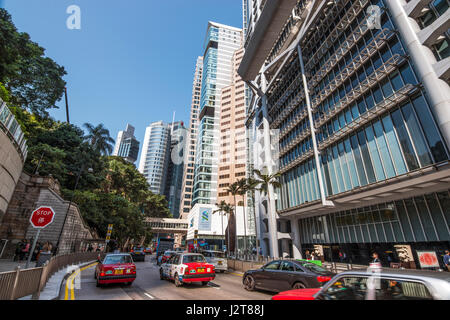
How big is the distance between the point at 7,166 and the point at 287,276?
25.1 m

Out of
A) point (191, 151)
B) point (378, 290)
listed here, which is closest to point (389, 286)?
point (378, 290)

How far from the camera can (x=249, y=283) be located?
1028 cm

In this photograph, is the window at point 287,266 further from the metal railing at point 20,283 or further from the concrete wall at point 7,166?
the concrete wall at point 7,166

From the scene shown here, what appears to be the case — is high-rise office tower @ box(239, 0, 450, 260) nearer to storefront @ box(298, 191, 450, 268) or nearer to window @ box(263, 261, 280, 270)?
storefront @ box(298, 191, 450, 268)

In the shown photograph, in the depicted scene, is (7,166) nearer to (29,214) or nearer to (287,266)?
(29,214)

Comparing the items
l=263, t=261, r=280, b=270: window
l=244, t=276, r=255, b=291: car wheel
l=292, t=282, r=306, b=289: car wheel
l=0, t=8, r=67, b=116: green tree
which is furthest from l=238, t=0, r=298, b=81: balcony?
l=292, t=282, r=306, b=289: car wheel

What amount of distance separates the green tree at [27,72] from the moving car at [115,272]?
30382mm

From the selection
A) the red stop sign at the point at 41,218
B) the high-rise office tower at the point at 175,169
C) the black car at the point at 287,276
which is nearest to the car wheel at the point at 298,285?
the black car at the point at 287,276

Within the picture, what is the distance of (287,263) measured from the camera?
30.5 feet

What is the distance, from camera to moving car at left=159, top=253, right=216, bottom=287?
1043 cm

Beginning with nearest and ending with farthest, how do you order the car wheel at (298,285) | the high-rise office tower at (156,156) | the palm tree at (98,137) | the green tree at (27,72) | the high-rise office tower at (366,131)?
the car wheel at (298,285) < the high-rise office tower at (366,131) < the green tree at (27,72) < the palm tree at (98,137) < the high-rise office tower at (156,156)

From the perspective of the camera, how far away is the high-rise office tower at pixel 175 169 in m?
162

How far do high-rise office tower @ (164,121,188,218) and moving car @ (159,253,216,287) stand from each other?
151804mm
